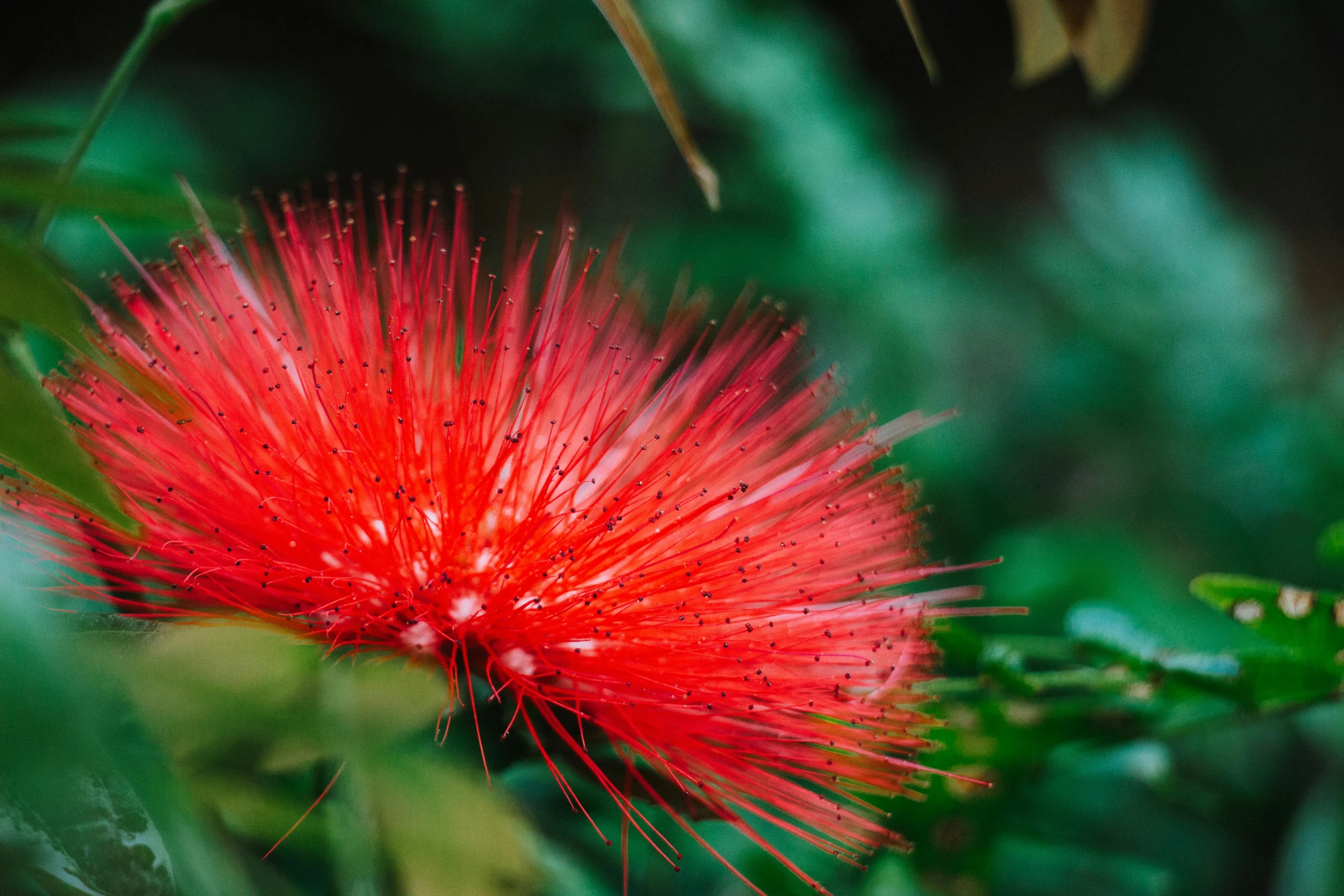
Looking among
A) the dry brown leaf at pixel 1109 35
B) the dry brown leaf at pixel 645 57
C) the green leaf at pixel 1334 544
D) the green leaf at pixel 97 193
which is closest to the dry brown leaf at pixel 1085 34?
the dry brown leaf at pixel 1109 35

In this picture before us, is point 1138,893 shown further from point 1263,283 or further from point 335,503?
point 1263,283

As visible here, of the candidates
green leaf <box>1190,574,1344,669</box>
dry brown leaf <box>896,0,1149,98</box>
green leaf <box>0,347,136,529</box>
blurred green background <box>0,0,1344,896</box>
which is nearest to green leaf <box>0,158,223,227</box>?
blurred green background <box>0,0,1344,896</box>

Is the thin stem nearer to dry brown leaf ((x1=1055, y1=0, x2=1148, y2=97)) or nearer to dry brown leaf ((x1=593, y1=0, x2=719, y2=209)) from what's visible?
dry brown leaf ((x1=593, y1=0, x2=719, y2=209))

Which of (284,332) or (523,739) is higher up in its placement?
(284,332)

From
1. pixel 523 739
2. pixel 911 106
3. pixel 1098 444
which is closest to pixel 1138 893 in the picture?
pixel 523 739

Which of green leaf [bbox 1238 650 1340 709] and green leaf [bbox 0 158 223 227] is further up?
green leaf [bbox 1238 650 1340 709]

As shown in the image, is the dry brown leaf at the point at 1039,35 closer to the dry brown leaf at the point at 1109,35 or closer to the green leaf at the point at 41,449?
the dry brown leaf at the point at 1109,35

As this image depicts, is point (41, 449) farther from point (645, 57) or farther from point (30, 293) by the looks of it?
point (645, 57)
